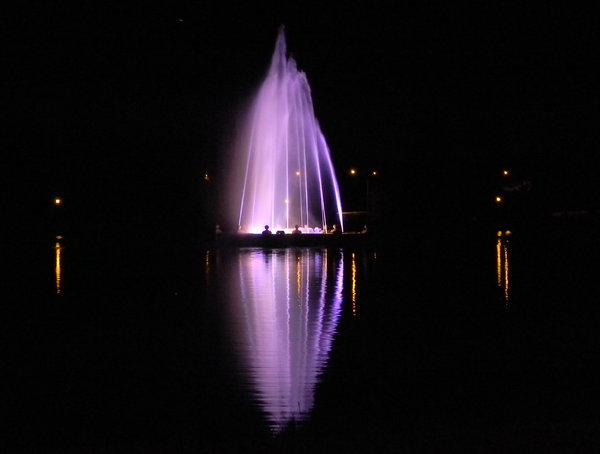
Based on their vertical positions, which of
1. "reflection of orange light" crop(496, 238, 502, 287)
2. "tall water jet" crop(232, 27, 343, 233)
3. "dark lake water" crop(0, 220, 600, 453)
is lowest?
"dark lake water" crop(0, 220, 600, 453)

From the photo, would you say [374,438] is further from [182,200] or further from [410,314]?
[182,200]

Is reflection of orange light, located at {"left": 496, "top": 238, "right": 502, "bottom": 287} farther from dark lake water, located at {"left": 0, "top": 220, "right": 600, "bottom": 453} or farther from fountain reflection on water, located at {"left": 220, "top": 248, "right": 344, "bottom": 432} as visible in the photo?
fountain reflection on water, located at {"left": 220, "top": 248, "right": 344, "bottom": 432}

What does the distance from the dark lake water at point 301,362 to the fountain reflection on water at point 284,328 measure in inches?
1.4

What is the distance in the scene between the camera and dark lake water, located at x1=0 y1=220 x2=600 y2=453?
5.73 metres

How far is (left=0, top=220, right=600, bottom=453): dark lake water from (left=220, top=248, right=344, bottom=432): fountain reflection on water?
0.12 ft

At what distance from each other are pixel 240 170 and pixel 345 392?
32416 mm

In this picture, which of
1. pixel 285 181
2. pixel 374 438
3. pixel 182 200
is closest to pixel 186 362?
pixel 374 438

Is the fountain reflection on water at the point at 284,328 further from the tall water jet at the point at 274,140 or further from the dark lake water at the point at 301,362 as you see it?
the tall water jet at the point at 274,140

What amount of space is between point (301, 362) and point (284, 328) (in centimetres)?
226

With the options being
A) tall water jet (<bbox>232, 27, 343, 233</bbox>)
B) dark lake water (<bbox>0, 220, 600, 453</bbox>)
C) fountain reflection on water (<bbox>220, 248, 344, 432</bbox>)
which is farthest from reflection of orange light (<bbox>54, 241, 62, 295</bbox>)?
tall water jet (<bbox>232, 27, 343, 233</bbox>)

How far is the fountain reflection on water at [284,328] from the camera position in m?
7.02

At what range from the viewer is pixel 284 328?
1071cm

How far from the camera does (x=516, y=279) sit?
16984 millimetres

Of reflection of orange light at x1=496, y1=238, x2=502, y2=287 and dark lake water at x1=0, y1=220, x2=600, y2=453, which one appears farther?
reflection of orange light at x1=496, y1=238, x2=502, y2=287
